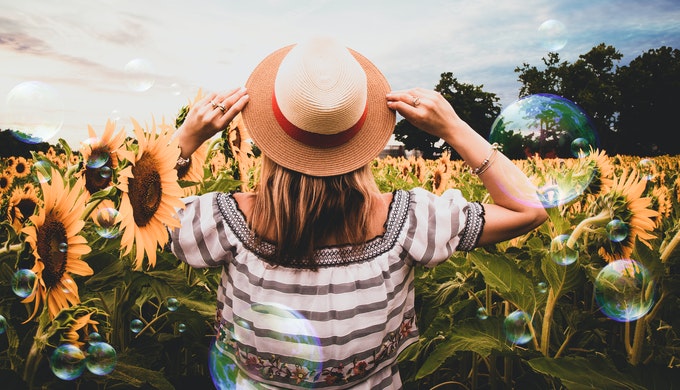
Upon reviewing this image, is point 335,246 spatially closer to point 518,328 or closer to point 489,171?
point 489,171

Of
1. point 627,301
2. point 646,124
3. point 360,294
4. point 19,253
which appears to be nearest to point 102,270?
point 19,253

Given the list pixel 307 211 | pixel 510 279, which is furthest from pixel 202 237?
pixel 510 279

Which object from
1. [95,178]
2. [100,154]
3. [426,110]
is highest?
[426,110]

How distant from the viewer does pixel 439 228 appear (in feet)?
5.21

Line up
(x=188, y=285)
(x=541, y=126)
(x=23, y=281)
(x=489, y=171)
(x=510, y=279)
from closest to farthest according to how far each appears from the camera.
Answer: (x=23, y=281)
(x=489, y=171)
(x=510, y=279)
(x=188, y=285)
(x=541, y=126)

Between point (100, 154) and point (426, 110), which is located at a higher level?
point (426, 110)

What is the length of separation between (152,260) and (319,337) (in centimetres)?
59

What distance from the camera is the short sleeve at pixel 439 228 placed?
1.57 m

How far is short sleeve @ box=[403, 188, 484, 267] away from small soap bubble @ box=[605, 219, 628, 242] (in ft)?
2.04

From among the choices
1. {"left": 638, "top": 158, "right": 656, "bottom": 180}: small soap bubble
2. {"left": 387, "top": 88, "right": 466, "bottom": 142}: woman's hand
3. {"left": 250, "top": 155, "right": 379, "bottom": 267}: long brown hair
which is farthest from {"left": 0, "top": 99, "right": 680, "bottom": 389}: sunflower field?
{"left": 638, "top": 158, "right": 656, "bottom": 180}: small soap bubble

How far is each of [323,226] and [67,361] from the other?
829mm

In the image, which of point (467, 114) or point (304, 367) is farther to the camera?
point (467, 114)

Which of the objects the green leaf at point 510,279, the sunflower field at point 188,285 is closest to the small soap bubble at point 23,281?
the sunflower field at point 188,285

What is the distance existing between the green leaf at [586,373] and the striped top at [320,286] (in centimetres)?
47
